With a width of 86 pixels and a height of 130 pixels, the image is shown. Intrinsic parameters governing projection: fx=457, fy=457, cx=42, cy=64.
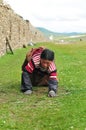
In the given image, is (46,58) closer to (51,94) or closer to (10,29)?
(51,94)

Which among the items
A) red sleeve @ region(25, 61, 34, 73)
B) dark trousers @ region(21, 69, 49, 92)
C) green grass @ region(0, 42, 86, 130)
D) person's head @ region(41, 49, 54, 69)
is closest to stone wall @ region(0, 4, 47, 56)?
dark trousers @ region(21, 69, 49, 92)

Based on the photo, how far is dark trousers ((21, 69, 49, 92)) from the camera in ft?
46.7

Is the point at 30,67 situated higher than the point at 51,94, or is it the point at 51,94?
the point at 30,67

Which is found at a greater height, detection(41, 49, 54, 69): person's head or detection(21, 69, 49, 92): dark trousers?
detection(41, 49, 54, 69): person's head

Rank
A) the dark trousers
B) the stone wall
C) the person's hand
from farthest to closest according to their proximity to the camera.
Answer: the stone wall → the dark trousers → the person's hand

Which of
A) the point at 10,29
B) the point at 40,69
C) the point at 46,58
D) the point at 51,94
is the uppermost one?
the point at 46,58

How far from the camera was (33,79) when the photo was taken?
1500 centimetres

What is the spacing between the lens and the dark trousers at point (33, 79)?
14.2 meters

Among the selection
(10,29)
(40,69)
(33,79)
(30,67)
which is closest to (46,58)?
(30,67)

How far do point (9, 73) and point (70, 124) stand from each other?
10039 mm

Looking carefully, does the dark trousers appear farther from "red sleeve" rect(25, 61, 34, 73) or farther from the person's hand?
the person's hand

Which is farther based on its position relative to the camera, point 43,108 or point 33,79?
point 33,79

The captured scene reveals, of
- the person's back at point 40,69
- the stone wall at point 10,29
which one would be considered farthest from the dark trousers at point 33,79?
the stone wall at point 10,29

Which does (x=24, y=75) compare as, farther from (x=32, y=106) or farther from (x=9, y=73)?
(x=9, y=73)
